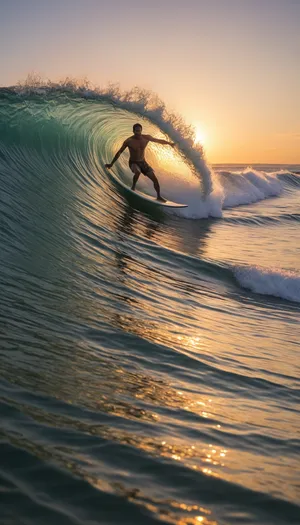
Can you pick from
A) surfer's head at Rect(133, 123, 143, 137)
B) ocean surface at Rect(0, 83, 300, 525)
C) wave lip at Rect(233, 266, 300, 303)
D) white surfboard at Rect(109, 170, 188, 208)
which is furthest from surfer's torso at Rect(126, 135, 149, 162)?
wave lip at Rect(233, 266, 300, 303)

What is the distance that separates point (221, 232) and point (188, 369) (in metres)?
9.28

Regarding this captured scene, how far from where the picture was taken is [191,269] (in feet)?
27.0

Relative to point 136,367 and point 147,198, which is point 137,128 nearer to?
point 147,198

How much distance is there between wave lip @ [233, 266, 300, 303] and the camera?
736cm

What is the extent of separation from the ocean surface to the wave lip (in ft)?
0.09

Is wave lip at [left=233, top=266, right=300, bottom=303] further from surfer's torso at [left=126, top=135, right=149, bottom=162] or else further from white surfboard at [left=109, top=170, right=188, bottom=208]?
white surfboard at [left=109, top=170, right=188, bottom=208]

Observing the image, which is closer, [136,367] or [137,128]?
[136,367]

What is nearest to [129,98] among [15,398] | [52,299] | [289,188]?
[52,299]

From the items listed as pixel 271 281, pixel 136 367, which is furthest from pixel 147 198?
pixel 136 367

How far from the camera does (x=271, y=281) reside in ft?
25.0

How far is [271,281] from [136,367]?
169 inches

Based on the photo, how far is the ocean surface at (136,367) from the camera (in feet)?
7.10

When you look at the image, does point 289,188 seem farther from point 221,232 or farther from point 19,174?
point 19,174

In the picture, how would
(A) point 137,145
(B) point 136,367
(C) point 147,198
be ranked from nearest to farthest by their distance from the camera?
(B) point 136,367
(A) point 137,145
(C) point 147,198
